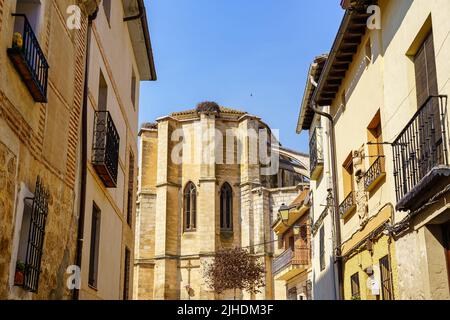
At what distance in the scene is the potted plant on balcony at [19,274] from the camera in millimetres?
7004

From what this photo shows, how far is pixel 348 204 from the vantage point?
13086 mm

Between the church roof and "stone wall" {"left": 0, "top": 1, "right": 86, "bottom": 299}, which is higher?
the church roof

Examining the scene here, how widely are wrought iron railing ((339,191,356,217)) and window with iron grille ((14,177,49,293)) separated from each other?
21.3 ft

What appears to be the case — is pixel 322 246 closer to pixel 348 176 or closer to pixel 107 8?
pixel 348 176

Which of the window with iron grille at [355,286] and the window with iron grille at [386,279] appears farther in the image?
the window with iron grille at [355,286]

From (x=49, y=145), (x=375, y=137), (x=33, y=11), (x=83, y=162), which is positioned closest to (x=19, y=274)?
(x=49, y=145)

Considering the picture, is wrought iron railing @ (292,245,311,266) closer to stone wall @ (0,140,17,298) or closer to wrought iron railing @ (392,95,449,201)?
wrought iron railing @ (392,95,449,201)

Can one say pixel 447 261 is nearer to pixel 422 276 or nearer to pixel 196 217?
pixel 422 276

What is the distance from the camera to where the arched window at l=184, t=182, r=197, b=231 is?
4428 cm

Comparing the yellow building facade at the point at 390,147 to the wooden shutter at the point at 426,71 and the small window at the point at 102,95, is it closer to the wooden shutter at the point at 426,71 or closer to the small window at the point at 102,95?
the wooden shutter at the point at 426,71

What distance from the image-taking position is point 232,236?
4391cm

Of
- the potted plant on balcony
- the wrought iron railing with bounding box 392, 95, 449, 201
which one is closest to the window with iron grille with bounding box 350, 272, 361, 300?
the wrought iron railing with bounding box 392, 95, 449, 201

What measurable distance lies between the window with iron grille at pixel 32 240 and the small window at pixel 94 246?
3504 millimetres

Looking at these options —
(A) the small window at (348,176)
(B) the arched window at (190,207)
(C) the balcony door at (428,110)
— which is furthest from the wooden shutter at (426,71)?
(B) the arched window at (190,207)
